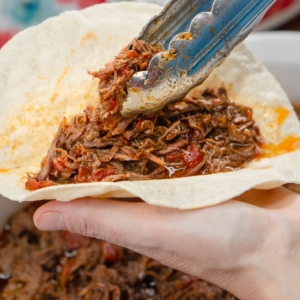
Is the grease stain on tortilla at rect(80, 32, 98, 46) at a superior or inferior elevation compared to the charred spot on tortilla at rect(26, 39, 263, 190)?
superior

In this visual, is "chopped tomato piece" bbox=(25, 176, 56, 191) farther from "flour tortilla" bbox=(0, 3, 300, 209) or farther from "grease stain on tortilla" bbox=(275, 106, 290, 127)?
"grease stain on tortilla" bbox=(275, 106, 290, 127)

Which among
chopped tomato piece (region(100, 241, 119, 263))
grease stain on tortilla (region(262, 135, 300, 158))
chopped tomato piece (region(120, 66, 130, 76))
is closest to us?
chopped tomato piece (region(120, 66, 130, 76))

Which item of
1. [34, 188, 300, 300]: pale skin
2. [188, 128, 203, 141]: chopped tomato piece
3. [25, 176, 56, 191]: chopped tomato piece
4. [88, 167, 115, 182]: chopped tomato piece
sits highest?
[188, 128, 203, 141]: chopped tomato piece

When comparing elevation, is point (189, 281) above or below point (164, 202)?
below

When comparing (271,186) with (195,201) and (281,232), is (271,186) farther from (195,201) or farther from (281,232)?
(195,201)

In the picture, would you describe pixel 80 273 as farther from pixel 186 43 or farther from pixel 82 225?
pixel 186 43

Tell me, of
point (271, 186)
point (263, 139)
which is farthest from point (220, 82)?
point (271, 186)

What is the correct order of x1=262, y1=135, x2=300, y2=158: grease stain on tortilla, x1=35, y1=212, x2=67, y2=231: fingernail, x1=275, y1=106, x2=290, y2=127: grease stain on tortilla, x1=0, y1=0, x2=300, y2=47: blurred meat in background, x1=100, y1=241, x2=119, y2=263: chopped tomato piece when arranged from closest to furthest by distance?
x1=35, y1=212, x2=67, y2=231: fingernail < x1=262, y1=135, x2=300, y2=158: grease stain on tortilla < x1=275, y1=106, x2=290, y2=127: grease stain on tortilla < x1=100, y1=241, x2=119, y2=263: chopped tomato piece < x1=0, y1=0, x2=300, y2=47: blurred meat in background

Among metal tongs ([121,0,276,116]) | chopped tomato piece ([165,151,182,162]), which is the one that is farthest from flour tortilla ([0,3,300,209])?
metal tongs ([121,0,276,116])
